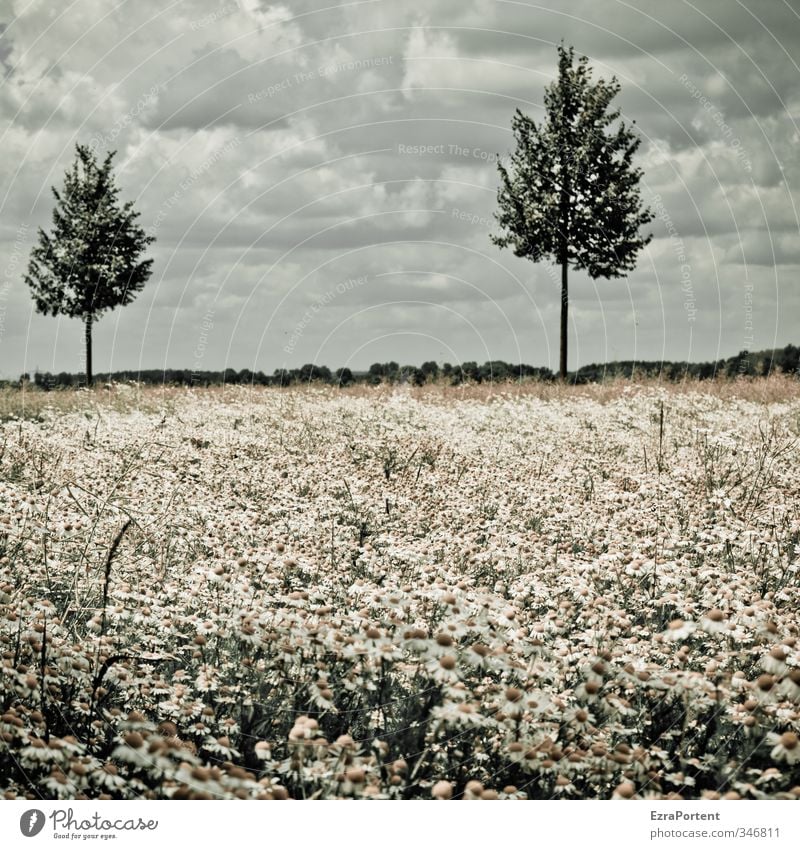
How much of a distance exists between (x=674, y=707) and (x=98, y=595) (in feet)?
9.49

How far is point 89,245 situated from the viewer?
76.4 ft

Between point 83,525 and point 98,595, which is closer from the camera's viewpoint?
point 98,595

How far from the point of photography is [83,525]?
4664 millimetres

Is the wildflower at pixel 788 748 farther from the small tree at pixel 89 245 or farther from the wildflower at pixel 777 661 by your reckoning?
the small tree at pixel 89 245

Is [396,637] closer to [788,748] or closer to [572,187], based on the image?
[788,748]

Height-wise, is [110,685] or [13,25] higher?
[13,25]

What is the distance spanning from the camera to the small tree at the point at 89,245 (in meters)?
22.5

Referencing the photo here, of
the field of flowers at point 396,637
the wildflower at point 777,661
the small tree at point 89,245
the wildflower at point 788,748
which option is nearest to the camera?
the wildflower at point 788,748

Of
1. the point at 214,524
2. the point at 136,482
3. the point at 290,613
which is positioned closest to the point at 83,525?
the point at 214,524

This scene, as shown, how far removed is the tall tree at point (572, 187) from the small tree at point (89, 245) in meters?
12.8

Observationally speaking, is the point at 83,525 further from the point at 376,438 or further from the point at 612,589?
the point at 376,438

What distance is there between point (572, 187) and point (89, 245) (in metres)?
15.3

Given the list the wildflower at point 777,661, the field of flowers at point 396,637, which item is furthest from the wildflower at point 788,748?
the wildflower at point 777,661
